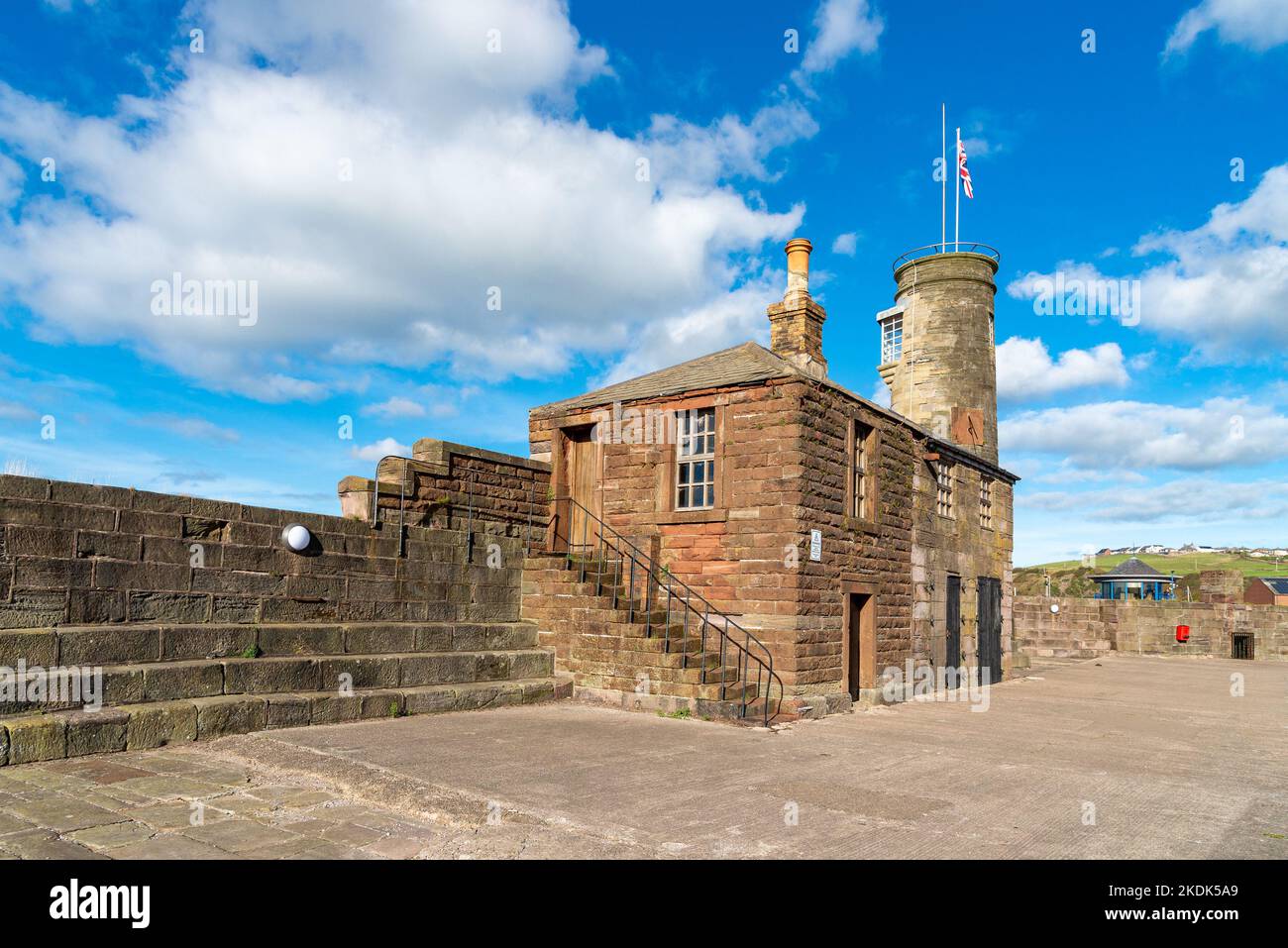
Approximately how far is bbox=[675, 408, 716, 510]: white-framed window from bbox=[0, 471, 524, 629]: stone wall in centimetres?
328

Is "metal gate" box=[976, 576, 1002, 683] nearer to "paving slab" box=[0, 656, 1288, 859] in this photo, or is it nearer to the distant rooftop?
"paving slab" box=[0, 656, 1288, 859]

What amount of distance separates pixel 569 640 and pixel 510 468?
122 inches

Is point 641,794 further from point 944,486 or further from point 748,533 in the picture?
point 944,486

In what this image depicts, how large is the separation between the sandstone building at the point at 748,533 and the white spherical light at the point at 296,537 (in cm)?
391

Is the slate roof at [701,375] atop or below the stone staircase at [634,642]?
atop

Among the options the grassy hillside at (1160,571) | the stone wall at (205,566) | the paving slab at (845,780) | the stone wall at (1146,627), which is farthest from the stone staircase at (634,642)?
the grassy hillside at (1160,571)

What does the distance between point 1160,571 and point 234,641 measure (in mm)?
73373

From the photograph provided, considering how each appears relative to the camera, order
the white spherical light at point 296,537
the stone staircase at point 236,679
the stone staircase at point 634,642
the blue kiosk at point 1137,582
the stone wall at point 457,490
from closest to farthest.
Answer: the stone staircase at point 236,679 → the white spherical light at point 296,537 → the stone staircase at point 634,642 → the stone wall at point 457,490 → the blue kiosk at point 1137,582

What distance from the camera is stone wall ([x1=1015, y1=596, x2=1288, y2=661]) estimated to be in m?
31.5

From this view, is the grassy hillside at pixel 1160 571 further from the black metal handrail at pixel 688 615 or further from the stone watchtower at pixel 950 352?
the black metal handrail at pixel 688 615

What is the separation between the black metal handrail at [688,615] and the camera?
11.6 m

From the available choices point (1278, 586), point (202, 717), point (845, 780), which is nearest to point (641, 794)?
point (845, 780)
